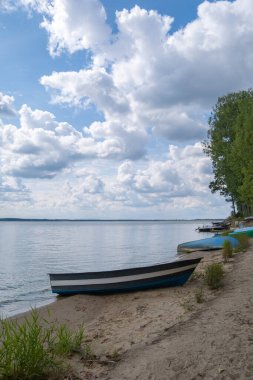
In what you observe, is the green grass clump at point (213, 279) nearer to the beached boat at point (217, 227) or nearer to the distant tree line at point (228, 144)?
the distant tree line at point (228, 144)

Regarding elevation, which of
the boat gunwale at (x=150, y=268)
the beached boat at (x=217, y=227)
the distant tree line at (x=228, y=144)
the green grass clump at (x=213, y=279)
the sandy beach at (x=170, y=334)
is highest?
the distant tree line at (x=228, y=144)

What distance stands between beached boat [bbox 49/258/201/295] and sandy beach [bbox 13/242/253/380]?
0.76 m

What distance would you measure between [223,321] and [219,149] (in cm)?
4187

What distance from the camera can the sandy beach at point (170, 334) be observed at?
5754 millimetres

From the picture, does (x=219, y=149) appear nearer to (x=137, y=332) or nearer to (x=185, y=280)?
(x=185, y=280)

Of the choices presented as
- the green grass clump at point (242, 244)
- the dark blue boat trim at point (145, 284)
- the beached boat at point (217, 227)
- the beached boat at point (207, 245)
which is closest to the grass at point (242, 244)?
the green grass clump at point (242, 244)

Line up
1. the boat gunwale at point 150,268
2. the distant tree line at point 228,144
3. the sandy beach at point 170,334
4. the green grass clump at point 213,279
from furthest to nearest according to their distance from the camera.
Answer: the distant tree line at point 228,144 → the boat gunwale at point 150,268 → the green grass clump at point 213,279 → the sandy beach at point 170,334

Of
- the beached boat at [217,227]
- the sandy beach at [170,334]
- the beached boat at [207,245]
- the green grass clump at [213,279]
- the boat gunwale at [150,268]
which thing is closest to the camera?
the sandy beach at [170,334]

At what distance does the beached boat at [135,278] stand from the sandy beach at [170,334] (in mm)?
756

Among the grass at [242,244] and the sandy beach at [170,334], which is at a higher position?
the grass at [242,244]

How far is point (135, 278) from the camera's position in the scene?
14.4m

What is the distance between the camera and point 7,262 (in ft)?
95.4

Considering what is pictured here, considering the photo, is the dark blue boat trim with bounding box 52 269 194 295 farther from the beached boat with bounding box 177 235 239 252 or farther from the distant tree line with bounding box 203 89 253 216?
the distant tree line with bounding box 203 89 253 216

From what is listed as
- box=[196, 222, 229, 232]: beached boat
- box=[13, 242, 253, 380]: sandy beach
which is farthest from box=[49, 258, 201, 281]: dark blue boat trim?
box=[196, 222, 229, 232]: beached boat
